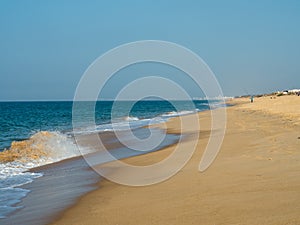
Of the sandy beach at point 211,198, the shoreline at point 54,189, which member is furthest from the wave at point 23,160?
the sandy beach at point 211,198

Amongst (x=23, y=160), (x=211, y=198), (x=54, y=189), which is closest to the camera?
(x=211, y=198)

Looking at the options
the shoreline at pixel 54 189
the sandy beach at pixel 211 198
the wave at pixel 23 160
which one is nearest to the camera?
the sandy beach at pixel 211 198

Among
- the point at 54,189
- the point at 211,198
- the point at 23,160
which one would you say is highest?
the point at 211,198

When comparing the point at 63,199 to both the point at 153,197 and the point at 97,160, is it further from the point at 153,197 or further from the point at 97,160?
the point at 97,160

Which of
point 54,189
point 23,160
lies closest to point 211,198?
point 54,189

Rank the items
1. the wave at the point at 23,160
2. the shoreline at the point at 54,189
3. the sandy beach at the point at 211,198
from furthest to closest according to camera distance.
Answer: the wave at the point at 23,160
the shoreline at the point at 54,189
the sandy beach at the point at 211,198

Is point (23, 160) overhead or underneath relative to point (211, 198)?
underneath

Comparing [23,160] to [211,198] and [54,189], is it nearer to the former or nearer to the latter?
[54,189]

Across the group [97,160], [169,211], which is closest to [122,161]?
[97,160]

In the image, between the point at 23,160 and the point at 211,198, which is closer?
the point at 211,198

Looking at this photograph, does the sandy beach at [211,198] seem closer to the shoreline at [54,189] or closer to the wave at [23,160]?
A: the shoreline at [54,189]

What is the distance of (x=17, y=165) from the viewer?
12352mm

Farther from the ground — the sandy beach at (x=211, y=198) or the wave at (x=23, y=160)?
the sandy beach at (x=211, y=198)

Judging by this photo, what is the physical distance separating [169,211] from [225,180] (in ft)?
7.18
